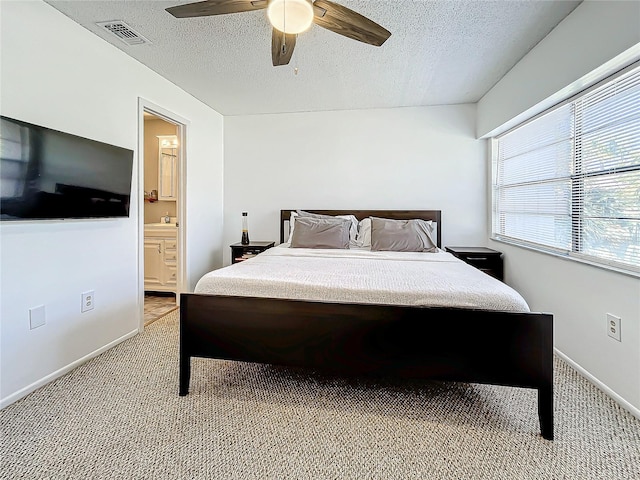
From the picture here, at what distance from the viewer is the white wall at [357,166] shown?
4.11 meters

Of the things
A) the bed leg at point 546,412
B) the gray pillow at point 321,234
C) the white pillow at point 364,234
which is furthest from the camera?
the white pillow at point 364,234

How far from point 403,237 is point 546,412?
2.16 meters

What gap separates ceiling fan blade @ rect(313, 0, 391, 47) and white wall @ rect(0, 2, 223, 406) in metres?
1.79

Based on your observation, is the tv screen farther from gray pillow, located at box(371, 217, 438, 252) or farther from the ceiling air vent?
gray pillow, located at box(371, 217, 438, 252)

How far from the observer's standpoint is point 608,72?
204 cm

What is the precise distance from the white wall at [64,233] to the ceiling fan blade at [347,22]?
1.79 meters

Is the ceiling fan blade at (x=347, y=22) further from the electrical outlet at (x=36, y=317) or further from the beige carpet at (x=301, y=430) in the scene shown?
the electrical outlet at (x=36, y=317)

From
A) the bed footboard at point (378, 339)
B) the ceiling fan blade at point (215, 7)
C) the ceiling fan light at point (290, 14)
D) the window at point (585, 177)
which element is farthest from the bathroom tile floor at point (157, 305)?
the window at point (585, 177)

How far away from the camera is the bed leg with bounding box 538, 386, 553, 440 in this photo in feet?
5.32

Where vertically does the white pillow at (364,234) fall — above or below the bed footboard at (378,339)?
above

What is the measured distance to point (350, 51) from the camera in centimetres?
274

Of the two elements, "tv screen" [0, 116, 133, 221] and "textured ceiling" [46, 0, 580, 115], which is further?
"textured ceiling" [46, 0, 580, 115]

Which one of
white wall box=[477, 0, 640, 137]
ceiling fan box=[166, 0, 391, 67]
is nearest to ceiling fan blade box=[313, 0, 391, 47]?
ceiling fan box=[166, 0, 391, 67]

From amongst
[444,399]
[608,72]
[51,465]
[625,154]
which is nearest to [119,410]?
[51,465]
